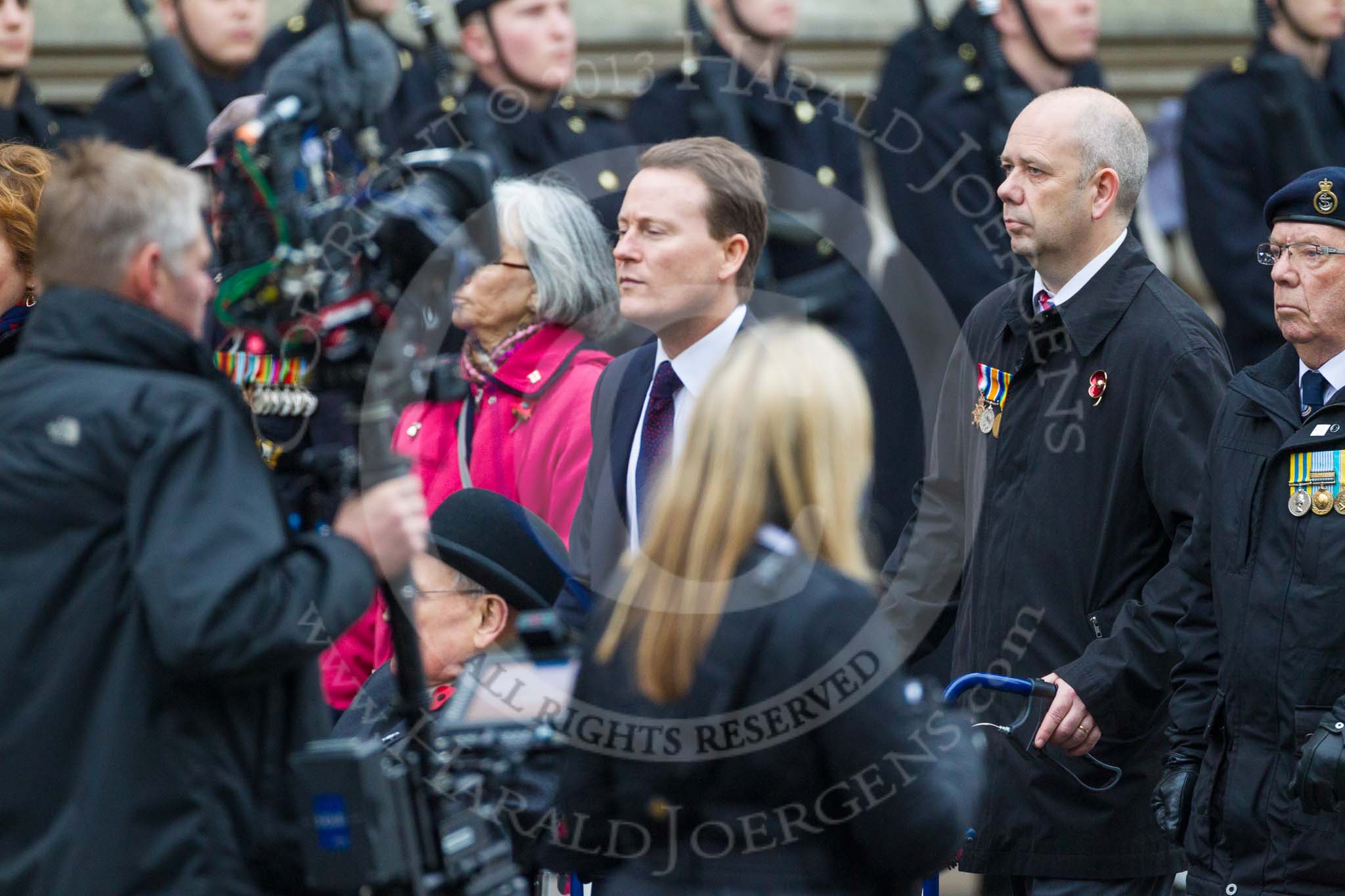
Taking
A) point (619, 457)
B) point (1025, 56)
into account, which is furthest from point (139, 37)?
point (619, 457)

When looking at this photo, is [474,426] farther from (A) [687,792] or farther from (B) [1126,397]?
(A) [687,792]

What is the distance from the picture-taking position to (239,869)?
2869 mm

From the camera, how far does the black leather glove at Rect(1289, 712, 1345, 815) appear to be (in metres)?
3.51

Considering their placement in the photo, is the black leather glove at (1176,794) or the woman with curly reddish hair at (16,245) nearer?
the black leather glove at (1176,794)

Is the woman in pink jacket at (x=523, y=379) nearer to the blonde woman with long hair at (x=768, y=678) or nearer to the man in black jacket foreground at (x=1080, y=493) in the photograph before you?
the man in black jacket foreground at (x=1080, y=493)

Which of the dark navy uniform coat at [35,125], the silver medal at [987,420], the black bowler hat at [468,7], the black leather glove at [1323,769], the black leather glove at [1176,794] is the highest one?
the black bowler hat at [468,7]

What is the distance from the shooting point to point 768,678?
2.68 meters

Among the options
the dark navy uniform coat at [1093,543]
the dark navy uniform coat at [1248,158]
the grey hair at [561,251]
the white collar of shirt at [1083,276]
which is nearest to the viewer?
the dark navy uniform coat at [1093,543]

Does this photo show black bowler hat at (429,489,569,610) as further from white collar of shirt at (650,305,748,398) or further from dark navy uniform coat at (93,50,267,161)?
dark navy uniform coat at (93,50,267,161)

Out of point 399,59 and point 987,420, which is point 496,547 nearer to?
point 987,420

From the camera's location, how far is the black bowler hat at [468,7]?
6195 mm

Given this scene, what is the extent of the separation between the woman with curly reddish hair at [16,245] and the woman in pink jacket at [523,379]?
89 cm

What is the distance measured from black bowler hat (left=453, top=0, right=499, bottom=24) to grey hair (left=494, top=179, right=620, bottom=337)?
144cm

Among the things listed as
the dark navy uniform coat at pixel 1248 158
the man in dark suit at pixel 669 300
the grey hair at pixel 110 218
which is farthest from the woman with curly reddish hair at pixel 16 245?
the dark navy uniform coat at pixel 1248 158
